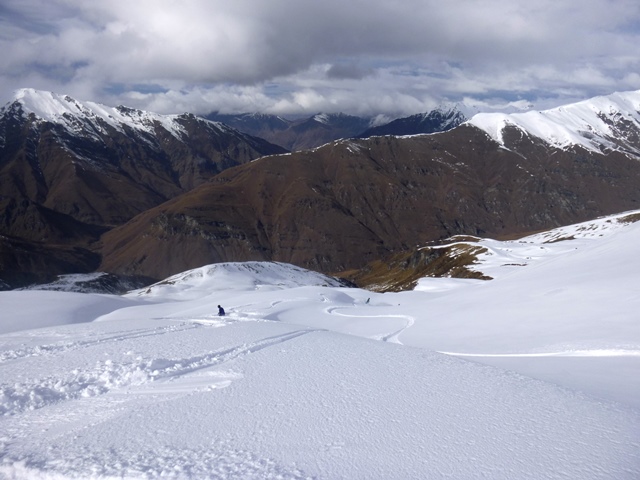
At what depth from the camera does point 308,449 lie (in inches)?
296

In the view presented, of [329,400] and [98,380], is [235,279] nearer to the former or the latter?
[98,380]

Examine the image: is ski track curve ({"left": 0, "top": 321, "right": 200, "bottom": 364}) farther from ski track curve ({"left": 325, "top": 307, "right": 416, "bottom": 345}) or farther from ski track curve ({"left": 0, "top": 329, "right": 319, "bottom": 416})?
ski track curve ({"left": 325, "top": 307, "right": 416, "bottom": 345})

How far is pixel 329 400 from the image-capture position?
9.80 metres

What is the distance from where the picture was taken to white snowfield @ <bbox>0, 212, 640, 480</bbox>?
7148 mm

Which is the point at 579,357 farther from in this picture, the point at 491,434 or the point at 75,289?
the point at 75,289

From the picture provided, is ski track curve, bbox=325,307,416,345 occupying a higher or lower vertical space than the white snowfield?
lower

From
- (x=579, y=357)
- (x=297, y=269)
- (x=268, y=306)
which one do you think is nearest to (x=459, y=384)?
(x=579, y=357)

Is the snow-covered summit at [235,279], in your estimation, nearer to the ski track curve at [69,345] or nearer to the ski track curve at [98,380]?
the ski track curve at [69,345]

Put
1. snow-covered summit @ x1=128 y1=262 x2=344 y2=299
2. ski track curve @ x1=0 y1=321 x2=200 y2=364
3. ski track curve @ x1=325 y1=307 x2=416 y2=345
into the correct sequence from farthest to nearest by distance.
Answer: snow-covered summit @ x1=128 y1=262 x2=344 y2=299 < ski track curve @ x1=325 y1=307 x2=416 y2=345 < ski track curve @ x1=0 y1=321 x2=200 y2=364

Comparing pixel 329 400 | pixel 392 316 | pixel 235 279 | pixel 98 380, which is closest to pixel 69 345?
pixel 98 380

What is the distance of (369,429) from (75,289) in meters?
133

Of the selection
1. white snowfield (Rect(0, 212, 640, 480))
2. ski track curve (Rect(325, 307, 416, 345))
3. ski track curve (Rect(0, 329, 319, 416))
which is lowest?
ski track curve (Rect(325, 307, 416, 345))

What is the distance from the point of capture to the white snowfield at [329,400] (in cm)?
715

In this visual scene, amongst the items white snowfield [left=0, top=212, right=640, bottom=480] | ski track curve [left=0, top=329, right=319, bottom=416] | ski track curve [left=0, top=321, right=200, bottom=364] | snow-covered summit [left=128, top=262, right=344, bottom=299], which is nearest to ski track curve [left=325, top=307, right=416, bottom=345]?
white snowfield [left=0, top=212, right=640, bottom=480]
